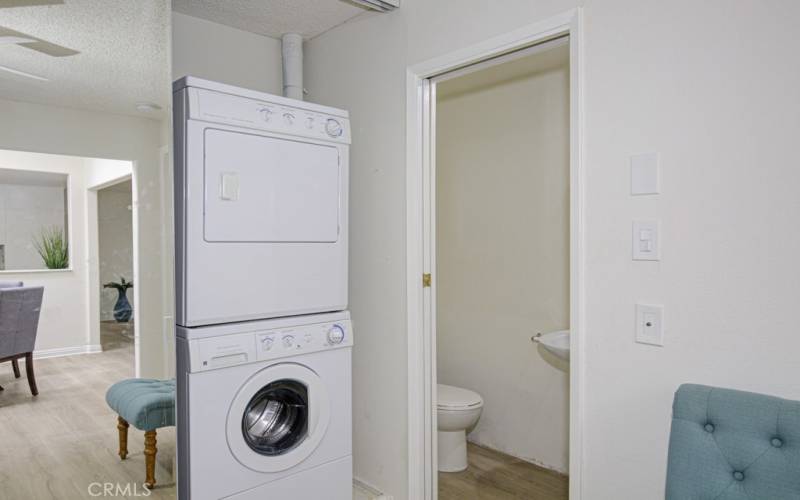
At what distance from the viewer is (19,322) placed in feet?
5.95

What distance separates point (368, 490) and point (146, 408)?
1.20 meters

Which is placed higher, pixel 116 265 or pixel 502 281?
pixel 116 265

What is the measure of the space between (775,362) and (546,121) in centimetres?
135

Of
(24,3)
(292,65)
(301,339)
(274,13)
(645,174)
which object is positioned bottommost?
(301,339)

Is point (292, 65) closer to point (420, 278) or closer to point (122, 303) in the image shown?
point (420, 278)

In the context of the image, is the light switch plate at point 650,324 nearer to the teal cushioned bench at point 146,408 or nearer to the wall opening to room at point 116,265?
the teal cushioned bench at point 146,408

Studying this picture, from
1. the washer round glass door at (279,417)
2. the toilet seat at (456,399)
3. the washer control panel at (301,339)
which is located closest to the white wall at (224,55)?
the washer control panel at (301,339)

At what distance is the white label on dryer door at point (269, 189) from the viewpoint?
2.05m

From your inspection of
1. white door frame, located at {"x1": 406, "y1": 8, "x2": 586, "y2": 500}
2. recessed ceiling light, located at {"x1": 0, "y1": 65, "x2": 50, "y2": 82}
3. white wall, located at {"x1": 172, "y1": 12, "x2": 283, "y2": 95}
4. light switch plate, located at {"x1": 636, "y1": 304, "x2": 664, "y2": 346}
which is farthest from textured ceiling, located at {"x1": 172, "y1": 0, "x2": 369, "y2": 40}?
light switch plate, located at {"x1": 636, "y1": 304, "x2": 664, "y2": 346}

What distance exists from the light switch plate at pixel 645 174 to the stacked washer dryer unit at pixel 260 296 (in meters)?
1.23

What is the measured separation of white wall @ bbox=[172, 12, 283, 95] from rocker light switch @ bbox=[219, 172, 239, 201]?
0.86 metres

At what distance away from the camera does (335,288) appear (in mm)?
2420

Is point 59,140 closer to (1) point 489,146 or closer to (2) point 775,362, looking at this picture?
(1) point 489,146

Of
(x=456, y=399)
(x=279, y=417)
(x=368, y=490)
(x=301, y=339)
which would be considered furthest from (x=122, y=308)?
(x=456, y=399)
